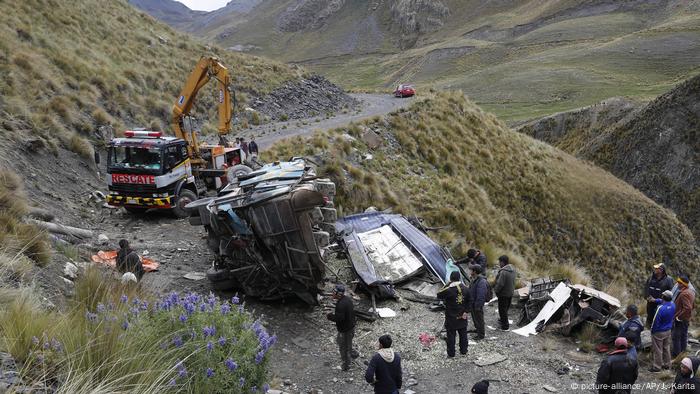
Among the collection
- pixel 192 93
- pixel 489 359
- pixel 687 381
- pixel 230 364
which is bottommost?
pixel 489 359

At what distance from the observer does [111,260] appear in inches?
444

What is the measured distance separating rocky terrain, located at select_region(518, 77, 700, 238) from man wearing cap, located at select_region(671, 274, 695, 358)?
106 ft

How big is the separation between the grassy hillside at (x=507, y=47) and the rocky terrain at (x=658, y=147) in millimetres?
12579

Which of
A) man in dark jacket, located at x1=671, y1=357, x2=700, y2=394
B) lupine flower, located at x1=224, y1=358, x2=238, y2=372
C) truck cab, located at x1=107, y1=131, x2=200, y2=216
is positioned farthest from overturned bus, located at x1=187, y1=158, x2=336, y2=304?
man in dark jacket, located at x1=671, y1=357, x2=700, y2=394

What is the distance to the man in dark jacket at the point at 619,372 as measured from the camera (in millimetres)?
7355

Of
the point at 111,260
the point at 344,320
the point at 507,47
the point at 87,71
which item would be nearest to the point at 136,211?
the point at 111,260

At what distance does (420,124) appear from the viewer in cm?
2700

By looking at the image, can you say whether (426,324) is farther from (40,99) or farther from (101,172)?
(40,99)

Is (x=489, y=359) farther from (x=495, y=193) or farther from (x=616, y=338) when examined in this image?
(x=495, y=193)

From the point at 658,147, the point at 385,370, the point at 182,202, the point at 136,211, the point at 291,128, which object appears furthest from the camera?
the point at 658,147

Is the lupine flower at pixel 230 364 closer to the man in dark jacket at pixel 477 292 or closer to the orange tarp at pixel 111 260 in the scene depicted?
the man in dark jacket at pixel 477 292

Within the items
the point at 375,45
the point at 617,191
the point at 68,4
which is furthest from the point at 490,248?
the point at 375,45

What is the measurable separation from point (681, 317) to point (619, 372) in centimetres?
357

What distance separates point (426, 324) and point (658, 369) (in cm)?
435
